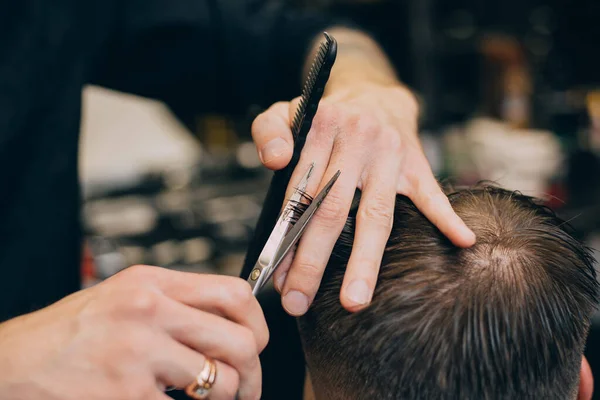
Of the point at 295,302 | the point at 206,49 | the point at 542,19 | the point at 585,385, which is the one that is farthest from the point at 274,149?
the point at 542,19

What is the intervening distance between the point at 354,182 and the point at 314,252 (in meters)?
0.14

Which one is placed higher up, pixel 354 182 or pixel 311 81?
pixel 311 81

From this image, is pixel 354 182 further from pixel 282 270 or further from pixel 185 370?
pixel 185 370

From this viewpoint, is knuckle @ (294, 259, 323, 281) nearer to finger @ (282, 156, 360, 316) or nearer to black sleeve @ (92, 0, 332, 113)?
finger @ (282, 156, 360, 316)

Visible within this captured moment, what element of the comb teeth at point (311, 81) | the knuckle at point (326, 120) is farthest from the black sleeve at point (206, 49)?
the comb teeth at point (311, 81)

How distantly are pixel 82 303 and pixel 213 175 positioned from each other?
194 centimetres

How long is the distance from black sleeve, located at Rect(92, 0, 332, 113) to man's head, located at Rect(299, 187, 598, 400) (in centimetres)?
85

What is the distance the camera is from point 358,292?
2.66 feet

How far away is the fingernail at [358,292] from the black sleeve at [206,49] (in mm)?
919

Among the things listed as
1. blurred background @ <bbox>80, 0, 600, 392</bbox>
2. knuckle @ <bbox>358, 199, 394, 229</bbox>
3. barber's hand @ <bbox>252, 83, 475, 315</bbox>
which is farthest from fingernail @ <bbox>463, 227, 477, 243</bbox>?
blurred background @ <bbox>80, 0, 600, 392</bbox>

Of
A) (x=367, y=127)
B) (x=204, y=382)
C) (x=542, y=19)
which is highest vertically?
(x=542, y=19)

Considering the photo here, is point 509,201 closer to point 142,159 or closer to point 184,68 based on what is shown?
point 184,68

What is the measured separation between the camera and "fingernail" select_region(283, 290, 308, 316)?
34.0 inches

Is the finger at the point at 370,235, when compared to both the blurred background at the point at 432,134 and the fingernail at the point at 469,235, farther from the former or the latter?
the blurred background at the point at 432,134
